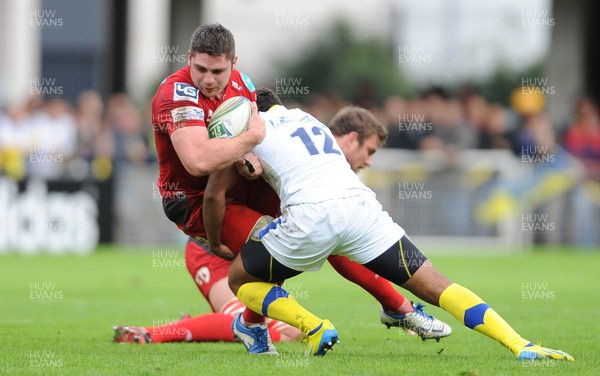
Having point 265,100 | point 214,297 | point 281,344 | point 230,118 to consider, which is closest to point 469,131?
point 214,297

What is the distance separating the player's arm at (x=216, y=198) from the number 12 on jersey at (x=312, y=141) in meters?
0.49

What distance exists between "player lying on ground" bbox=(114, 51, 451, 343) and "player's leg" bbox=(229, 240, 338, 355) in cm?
34

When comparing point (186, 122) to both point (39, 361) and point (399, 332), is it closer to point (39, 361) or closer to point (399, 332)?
point (39, 361)

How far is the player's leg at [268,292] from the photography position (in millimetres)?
7305

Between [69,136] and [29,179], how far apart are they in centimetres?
150

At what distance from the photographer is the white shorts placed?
7.18m

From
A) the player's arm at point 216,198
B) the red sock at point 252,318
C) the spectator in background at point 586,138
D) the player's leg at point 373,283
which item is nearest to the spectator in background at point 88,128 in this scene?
the spectator in background at point 586,138

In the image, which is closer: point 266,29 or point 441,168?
point 441,168

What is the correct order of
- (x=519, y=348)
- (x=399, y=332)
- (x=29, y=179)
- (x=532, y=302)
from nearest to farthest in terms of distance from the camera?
(x=519, y=348)
(x=399, y=332)
(x=532, y=302)
(x=29, y=179)

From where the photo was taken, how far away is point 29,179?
19.8 meters

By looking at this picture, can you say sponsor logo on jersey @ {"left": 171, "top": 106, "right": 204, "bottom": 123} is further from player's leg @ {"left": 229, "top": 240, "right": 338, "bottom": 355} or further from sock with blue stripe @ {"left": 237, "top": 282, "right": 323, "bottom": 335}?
sock with blue stripe @ {"left": 237, "top": 282, "right": 323, "bottom": 335}

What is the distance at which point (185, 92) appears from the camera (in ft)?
24.9

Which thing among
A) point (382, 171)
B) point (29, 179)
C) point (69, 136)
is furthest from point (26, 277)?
point (382, 171)

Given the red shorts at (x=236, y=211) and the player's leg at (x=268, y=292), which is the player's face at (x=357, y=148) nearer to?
the red shorts at (x=236, y=211)
